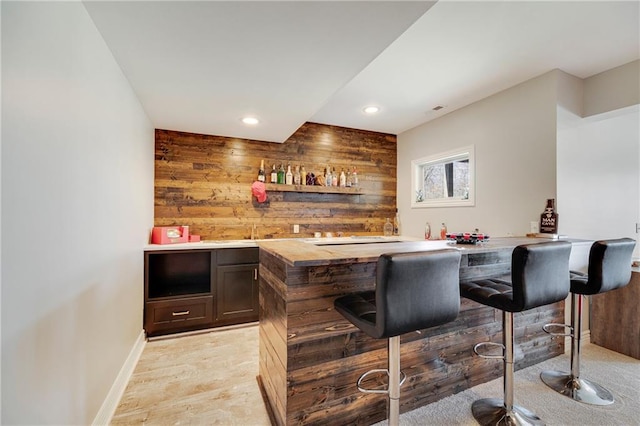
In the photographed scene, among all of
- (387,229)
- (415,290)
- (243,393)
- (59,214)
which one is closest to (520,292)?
(415,290)

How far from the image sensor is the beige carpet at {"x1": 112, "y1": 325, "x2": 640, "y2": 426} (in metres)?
1.69

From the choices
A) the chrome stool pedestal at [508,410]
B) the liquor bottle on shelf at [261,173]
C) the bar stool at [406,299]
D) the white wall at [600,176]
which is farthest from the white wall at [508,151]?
the liquor bottle on shelf at [261,173]

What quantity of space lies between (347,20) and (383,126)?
9.52ft

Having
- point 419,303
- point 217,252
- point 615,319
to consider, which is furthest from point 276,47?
point 615,319

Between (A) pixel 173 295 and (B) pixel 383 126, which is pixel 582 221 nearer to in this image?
(B) pixel 383 126

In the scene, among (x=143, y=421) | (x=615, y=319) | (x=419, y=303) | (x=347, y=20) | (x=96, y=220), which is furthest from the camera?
(x=615, y=319)

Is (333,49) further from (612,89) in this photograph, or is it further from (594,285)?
(612,89)

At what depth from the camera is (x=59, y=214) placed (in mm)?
1164

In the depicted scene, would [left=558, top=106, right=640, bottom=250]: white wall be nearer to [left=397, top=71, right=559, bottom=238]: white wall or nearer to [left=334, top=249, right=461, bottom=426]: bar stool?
[left=397, top=71, right=559, bottom=238]: white wall

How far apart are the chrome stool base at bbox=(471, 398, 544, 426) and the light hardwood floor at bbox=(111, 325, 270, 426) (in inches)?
51.6

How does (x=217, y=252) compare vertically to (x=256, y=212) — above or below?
below

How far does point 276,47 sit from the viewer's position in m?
1.67

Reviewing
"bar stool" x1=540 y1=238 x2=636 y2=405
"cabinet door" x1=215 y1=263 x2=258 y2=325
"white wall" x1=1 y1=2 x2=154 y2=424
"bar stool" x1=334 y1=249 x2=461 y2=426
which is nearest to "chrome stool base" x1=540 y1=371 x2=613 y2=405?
"bar stool" x1=540 y1=238 x2=636 y2=405

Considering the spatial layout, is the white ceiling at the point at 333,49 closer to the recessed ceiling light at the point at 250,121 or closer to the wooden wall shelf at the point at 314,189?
the recessed ceiling light at the point at 250,121
